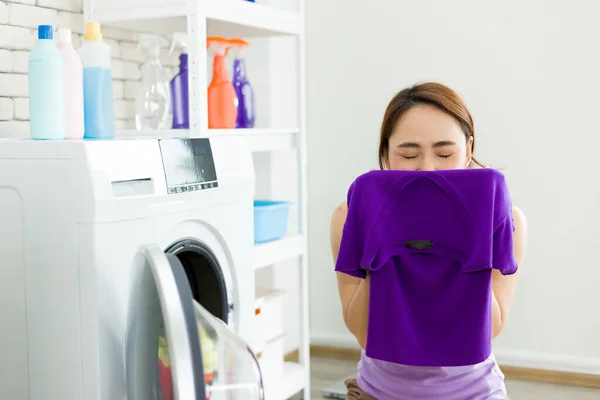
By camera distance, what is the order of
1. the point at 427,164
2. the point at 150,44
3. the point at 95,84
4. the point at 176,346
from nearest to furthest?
1. the point at 176,346
2. the point at 427,164
3. the point at 95,84
4. the point at 150,44

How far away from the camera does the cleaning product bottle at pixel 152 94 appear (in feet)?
9.21

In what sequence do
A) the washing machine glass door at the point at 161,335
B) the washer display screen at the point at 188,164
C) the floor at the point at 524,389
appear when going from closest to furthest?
the washing machine glass door at the point at 161,335 → the washer display screen at the point at 188,164 → the floor at the point at 524,389

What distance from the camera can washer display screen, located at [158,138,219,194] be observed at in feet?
6.02

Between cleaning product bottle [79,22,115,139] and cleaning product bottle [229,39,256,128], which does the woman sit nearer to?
cleaning product bottle [79,22,115,139]

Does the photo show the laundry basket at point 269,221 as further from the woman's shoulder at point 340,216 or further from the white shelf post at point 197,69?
the woman's shoulder at point 340,216

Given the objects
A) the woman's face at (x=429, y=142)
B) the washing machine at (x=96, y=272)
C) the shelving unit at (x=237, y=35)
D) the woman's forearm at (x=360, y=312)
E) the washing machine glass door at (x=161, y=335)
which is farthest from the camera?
the shelving unit at (x=237, y=35)

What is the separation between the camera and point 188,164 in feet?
6.26

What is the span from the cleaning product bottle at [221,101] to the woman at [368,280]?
115 centimetres

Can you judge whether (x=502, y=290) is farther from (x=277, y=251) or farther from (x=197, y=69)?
(x=277, y=251)

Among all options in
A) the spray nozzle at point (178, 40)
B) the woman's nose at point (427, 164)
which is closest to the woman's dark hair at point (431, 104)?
the woman's nose at point (427, 164)

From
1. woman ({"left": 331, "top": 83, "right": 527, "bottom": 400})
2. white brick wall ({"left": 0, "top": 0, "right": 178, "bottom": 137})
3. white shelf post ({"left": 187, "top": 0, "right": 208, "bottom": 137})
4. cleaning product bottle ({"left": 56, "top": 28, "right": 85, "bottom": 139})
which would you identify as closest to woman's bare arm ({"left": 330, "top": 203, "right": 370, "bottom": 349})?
woman ({"left": 331, "top": 83, "right": 527, "bottom": 400})

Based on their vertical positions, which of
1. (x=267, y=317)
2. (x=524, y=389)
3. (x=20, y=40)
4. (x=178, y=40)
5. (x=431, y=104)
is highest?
(x=178, y=40)

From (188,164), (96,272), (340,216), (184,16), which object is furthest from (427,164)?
(184,16)

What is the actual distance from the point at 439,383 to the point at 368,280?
0.91 ft
